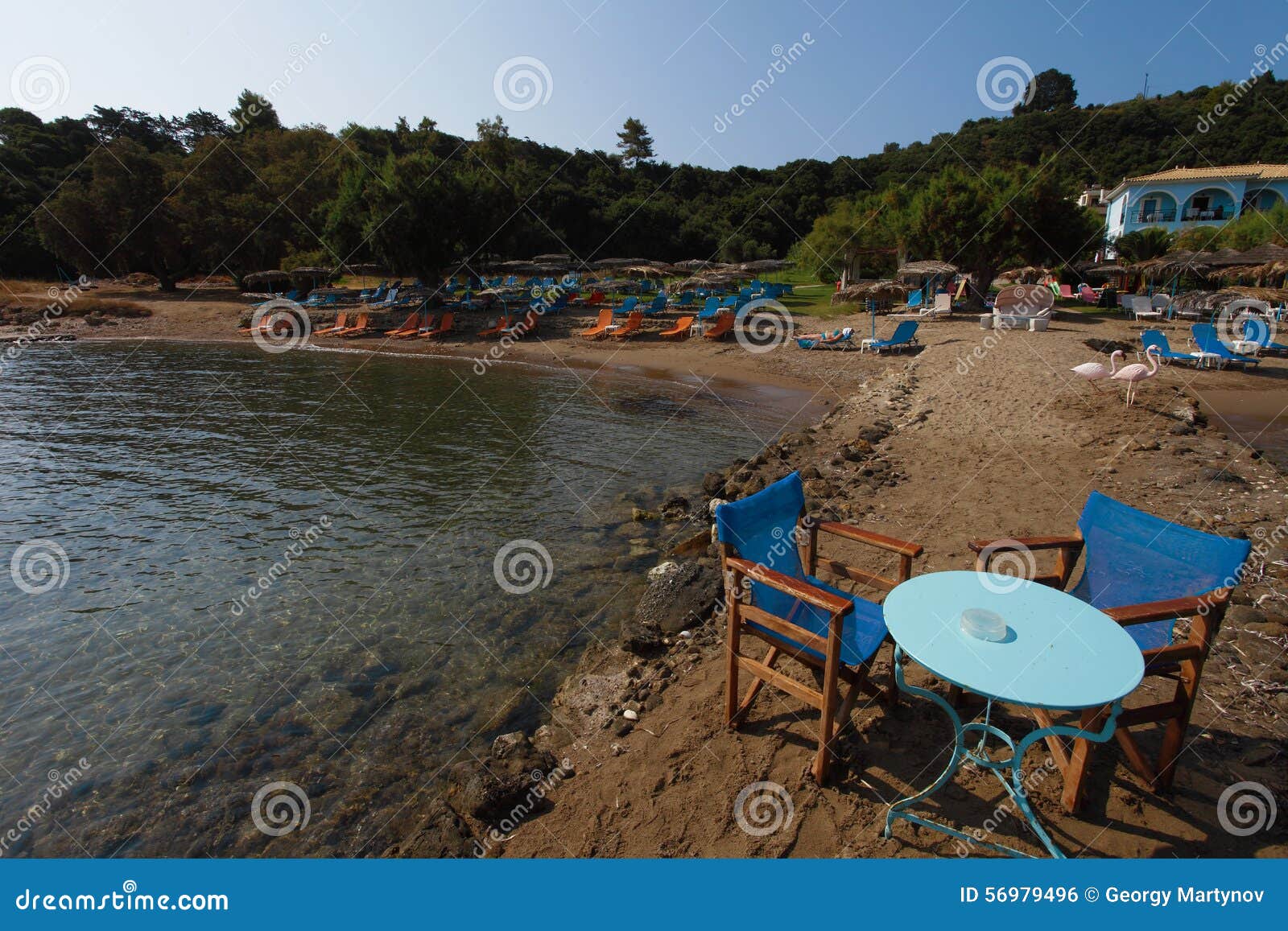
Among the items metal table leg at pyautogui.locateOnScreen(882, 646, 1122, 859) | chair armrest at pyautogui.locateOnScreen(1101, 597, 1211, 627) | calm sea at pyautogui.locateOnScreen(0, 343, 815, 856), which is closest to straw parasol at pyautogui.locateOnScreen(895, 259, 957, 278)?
calm sea at pyautogui.locateOnScreen(0, 343, 815, 856)

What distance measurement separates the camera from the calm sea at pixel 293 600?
13.8ft

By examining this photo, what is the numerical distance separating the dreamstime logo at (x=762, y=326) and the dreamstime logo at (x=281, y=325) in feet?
60.7

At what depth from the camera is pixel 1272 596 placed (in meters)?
4.44

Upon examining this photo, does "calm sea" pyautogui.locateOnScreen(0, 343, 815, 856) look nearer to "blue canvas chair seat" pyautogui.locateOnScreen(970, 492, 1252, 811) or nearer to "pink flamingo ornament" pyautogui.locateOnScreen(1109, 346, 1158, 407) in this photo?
"blue canvas chair seat" pyautogui.locateOnScreen(970, 492, 1252, 811)

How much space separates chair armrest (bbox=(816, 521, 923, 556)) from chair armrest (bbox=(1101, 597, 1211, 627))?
37.2 inches

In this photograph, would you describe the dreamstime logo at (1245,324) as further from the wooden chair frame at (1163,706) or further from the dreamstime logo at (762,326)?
the wooden chair frame at (1163,706)

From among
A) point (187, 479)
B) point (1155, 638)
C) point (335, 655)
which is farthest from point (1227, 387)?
point (187, 479)

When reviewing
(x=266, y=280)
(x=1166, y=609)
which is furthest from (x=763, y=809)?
(x=266, y=280)

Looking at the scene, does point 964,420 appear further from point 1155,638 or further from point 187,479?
point 187,479

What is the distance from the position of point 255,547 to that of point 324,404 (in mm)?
9126

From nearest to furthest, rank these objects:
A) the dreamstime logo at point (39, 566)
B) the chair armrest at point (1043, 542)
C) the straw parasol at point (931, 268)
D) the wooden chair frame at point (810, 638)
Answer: the wooden chair frame at point (810, 638)
the chair armrest at point (1043, 542)
the dreamstime logo at point (39, 566)
the straw parasol at point (931, 268)
